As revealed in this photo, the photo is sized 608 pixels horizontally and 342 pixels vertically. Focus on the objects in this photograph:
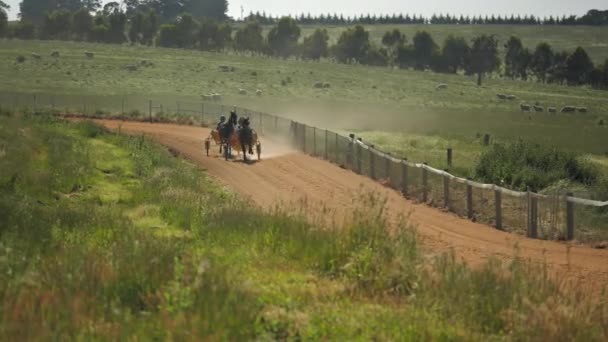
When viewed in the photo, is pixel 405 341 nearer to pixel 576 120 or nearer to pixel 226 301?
pixel 226 301

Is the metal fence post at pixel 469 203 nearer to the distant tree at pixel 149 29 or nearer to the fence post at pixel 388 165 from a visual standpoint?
the fence post at pixel 388 165

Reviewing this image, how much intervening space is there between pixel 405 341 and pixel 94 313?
3.09m

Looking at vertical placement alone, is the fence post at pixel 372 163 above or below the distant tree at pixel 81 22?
below

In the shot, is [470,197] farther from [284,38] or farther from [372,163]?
[284,38]

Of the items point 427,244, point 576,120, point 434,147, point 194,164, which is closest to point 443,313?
point 427,244

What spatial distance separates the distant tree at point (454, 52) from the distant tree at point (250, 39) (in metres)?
37.7

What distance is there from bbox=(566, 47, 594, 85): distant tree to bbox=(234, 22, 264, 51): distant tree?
61.4 metres

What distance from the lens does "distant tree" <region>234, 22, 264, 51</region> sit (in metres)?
161

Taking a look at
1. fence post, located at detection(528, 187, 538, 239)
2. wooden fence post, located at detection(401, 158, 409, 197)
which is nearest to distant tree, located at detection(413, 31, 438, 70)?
wooden fence post, located at detection(401, 158, 409, 197)

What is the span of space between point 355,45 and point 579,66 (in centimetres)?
4581

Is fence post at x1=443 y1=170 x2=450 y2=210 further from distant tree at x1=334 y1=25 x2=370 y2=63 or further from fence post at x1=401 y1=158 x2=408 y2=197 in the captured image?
distant tree at x1=334 y1=25 x2=370 y2=63

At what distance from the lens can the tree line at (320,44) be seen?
147625 millimetres

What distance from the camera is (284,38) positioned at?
537ft

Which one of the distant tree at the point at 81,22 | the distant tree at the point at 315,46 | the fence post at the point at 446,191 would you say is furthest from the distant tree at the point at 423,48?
the fence post at the point at 446,191
